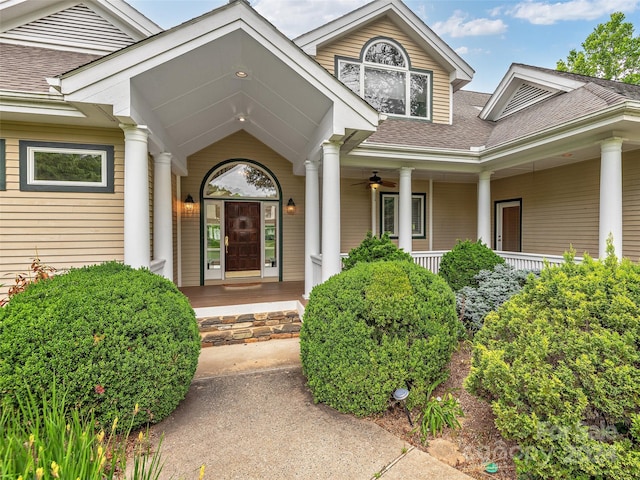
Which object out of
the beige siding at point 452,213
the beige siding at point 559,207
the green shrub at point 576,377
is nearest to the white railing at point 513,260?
the beige siding at point 559,207

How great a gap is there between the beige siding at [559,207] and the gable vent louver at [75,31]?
1028 centimetres

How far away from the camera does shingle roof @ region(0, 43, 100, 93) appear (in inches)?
178

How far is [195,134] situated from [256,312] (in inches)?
151

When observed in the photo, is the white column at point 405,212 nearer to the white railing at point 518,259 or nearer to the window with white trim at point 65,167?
the white railing at point 518,259

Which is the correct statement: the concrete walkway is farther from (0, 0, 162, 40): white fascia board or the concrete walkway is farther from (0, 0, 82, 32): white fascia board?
(0, 0, 82, 32): white fascia board

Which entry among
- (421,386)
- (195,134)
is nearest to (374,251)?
(421,386)

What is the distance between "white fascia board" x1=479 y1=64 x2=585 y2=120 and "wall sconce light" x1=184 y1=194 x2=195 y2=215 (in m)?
8.55

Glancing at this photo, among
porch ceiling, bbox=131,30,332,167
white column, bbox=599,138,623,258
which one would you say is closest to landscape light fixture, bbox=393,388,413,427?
porch ceiling, bbox=131,30,332,167

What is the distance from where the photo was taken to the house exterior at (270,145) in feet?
14.3

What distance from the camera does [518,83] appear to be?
836 centimetres

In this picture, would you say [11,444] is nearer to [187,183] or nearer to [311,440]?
[311,440]

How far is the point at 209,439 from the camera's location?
108 inches

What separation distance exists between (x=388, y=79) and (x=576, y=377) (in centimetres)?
804

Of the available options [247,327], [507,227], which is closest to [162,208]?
[247,327]
